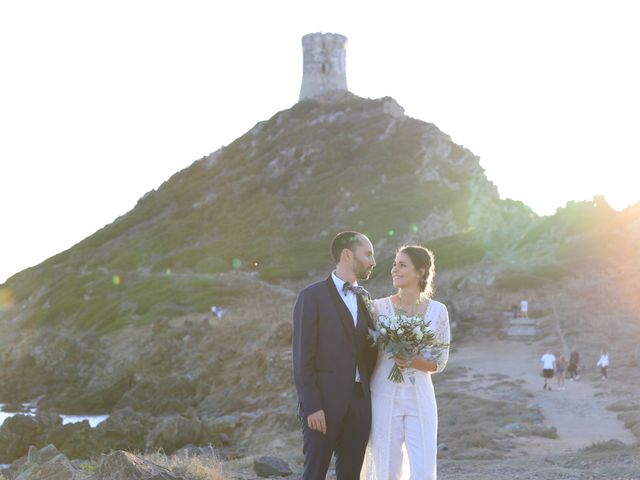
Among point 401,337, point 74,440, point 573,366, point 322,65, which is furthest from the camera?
point 322,65

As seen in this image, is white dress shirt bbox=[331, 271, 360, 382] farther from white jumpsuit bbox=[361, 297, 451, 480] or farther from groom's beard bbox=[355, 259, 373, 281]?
white jumpsuit bbox=[361, 297, 451, 480]

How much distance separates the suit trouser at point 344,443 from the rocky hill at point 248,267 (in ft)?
51.7

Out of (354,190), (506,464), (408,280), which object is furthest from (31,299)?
(408,280)

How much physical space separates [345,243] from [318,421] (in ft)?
4.09

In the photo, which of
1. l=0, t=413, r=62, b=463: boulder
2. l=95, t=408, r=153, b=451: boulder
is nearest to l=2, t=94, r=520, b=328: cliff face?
l=0, t=413, r=62, b=463: boulder

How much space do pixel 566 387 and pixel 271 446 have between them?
917cm

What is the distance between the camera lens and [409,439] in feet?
20.2

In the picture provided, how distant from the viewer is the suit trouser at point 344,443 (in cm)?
602

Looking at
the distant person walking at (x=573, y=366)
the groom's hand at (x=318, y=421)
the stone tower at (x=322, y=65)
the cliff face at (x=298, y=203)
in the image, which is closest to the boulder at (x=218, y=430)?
the distant person walking at (x=573, y=366)

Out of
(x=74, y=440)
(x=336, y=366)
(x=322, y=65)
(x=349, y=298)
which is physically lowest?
(x=74, y=440)

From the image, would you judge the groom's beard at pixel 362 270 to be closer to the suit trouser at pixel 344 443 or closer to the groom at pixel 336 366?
the groom at pixel 336 366

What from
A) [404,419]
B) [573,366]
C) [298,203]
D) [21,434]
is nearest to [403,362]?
[404,419]

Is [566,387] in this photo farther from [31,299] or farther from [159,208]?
[159,208]

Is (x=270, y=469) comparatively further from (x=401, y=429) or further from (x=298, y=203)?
(x=298, y=203)
